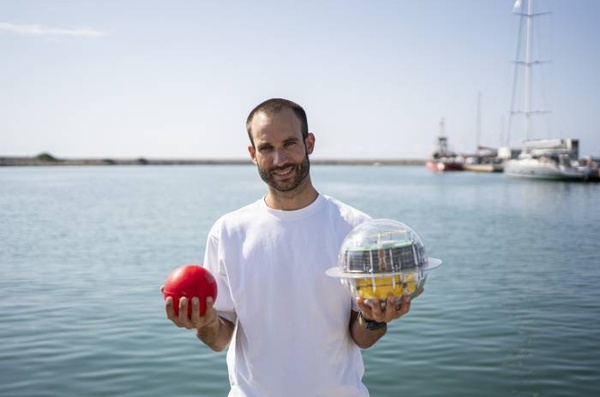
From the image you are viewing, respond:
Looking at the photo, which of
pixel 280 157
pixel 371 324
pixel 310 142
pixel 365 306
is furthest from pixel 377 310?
pixel 310 142

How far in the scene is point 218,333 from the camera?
3.36m

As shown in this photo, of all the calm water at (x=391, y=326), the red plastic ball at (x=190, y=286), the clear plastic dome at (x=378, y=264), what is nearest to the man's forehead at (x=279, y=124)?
the clear plastic dome at (x=378, y=264)

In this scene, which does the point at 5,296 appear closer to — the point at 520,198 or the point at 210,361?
the point at 210,361

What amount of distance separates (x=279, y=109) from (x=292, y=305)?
98cm

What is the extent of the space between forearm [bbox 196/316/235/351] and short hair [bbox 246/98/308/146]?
942mm

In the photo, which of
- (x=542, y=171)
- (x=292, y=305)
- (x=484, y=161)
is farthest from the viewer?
(x=484, y=161)

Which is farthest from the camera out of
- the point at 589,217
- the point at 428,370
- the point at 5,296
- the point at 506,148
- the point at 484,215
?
the point at 506,148

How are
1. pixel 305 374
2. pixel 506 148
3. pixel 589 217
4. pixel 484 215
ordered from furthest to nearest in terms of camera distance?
pixel 506 148 → pixel 484 215 → pixel 589 217 → pixel 305 374

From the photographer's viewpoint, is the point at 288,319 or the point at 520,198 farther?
the point at 520,198

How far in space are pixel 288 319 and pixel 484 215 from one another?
121 feet

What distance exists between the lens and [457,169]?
412 feet

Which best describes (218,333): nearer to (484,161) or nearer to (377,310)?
(377,310)

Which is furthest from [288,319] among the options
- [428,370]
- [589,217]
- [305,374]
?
[589,217]

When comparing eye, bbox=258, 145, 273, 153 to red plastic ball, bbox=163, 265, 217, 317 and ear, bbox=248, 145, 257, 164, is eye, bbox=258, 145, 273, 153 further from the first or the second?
red plastic ball, bbox=163, 265, 217, 317
